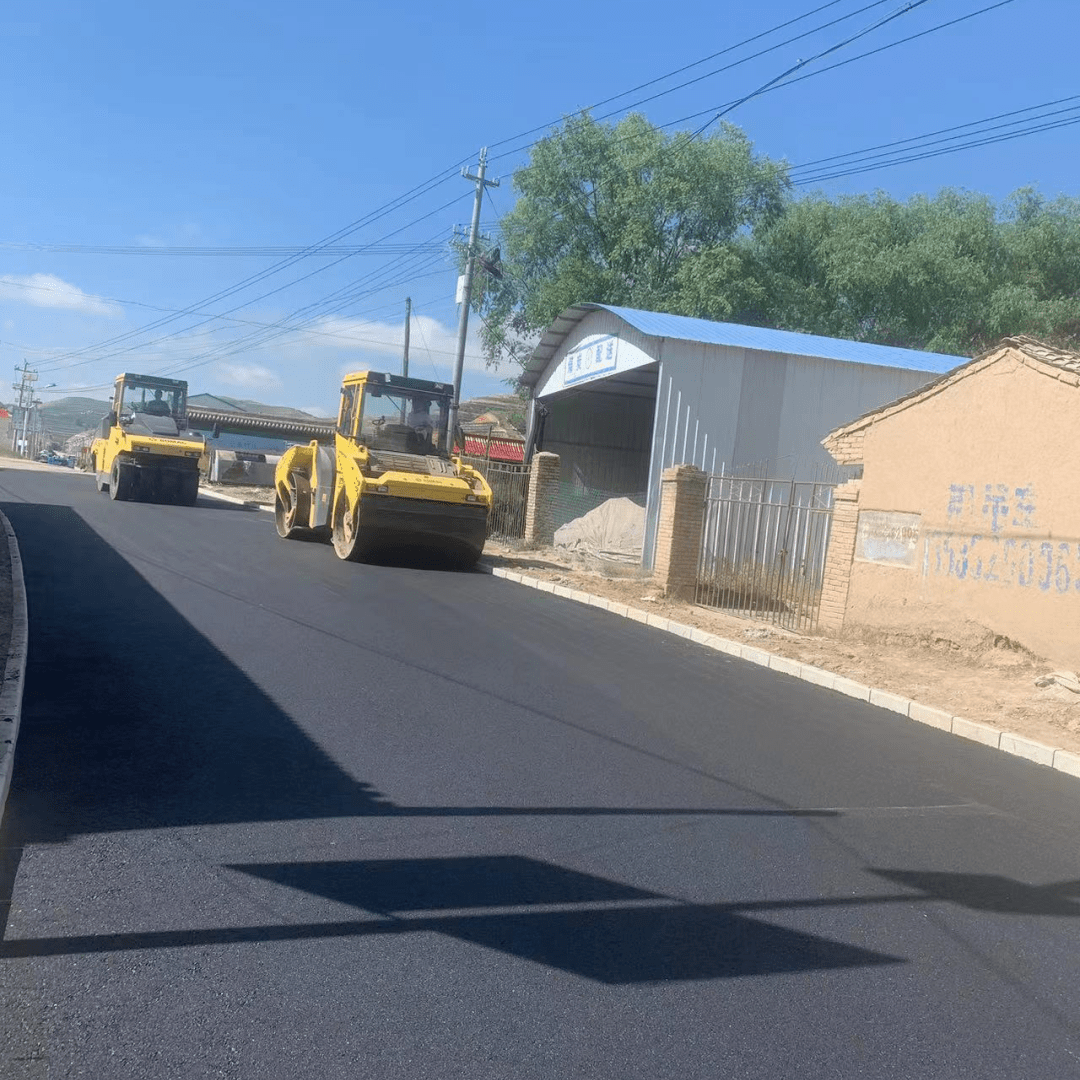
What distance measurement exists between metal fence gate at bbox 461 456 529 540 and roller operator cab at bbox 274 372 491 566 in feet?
17.9

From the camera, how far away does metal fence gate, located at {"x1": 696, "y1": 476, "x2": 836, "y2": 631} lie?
1495cm

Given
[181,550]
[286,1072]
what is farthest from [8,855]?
[181,550]

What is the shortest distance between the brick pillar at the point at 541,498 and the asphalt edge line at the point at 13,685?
12.4 meters

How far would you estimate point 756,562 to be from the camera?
15922mm

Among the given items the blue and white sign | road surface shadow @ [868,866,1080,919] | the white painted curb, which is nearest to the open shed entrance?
the blue and white sign

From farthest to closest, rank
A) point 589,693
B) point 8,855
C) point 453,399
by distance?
point 453,399 → point 589,693 → point 8,855

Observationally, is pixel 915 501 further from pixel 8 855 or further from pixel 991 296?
pixel 991 296

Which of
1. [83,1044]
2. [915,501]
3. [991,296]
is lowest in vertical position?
[83,1044]

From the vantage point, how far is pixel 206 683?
8.40 metres

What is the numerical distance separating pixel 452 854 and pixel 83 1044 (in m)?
2.04

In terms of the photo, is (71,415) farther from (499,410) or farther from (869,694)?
(869,694)

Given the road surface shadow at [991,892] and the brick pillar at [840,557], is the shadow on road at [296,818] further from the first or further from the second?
the brick pillar at [840,557]

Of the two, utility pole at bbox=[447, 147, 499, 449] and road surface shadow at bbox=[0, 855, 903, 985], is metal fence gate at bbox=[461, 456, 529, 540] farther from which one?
road surface shadow at bbox=[0, 855, 903, 985]

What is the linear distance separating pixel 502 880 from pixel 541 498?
19177 millimetres
